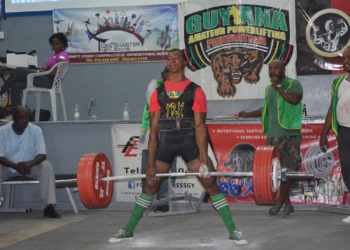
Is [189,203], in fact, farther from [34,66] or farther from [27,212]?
[34,66]

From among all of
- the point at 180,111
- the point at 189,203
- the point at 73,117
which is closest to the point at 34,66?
the point at 73,117

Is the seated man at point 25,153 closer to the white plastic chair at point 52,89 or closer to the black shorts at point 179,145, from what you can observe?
the white plastic chair at point 52,89

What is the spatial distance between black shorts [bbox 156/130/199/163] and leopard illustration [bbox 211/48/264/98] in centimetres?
379

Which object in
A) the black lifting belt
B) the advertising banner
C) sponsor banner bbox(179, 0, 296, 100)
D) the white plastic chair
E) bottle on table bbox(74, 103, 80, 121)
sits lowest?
the advertising banner

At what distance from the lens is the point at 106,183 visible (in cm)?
440

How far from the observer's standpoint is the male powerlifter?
4.07 metres

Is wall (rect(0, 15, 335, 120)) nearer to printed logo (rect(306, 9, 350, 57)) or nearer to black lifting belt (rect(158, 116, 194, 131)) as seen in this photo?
printed logo (rect(306, 9, 350, 57))

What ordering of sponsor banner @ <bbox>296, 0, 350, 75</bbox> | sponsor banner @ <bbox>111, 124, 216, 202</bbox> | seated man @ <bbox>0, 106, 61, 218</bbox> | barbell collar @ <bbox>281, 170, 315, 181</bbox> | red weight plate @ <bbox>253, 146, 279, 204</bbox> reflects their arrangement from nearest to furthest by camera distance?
barbell collar @ <bbox>281, 170, 315, 181</bbox> → red weight plate @ <bbox>253, 146, 279, 204</bbox> → seated man @ <bbox>0, 106, 61, 218</bbox> → sponsor banner @ <bbox>111, 124, 216, 202</bbox> → sponsor banner @ <bbox>296, 0, 350, 75</bbox>

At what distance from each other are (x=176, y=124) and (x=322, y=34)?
421 centimetres

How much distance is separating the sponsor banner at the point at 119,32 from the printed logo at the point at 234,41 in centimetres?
55

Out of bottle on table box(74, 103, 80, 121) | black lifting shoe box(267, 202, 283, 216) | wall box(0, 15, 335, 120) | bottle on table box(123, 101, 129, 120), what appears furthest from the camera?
wall box(0, 15, 335, 120)

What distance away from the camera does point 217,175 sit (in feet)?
12.7

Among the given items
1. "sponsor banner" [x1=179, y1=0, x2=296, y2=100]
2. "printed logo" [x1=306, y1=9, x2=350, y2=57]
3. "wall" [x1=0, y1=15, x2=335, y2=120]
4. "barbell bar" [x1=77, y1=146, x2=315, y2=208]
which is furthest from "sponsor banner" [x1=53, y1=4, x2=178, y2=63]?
"barbell bar" [x1=77, y1=146, x2=315, y2=208]

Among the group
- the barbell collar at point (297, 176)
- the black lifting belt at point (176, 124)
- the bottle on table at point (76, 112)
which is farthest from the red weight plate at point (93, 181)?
the bottle on table at point (76, 112)
